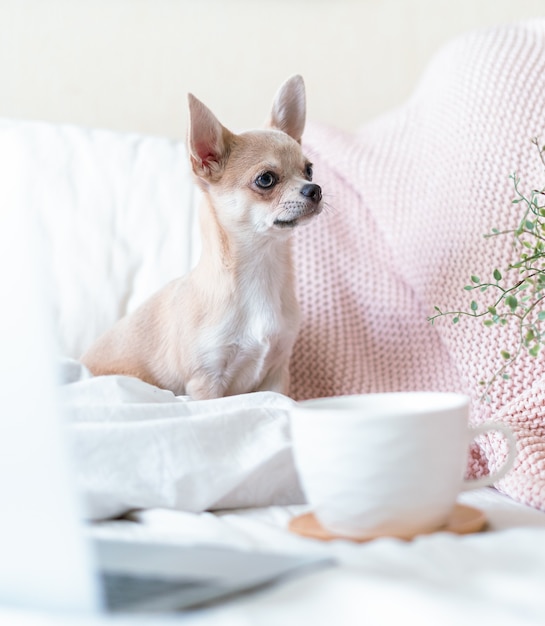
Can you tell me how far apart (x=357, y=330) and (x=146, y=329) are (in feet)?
1.25

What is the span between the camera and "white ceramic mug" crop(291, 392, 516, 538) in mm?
689

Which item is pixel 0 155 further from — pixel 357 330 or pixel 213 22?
pixel 213 22

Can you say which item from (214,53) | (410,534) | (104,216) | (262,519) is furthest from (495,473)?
(214,53)

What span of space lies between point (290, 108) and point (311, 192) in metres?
0.22

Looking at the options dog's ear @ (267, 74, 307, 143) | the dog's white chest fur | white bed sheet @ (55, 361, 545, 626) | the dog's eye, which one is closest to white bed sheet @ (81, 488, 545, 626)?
white bed sheet @ (55, 361, 545, 626)

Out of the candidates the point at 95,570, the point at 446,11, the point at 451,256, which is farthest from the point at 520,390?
the point at 446,11

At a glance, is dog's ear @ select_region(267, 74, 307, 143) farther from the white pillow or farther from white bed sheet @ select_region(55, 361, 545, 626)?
white bed sheet @ select_region(55, 361, 545, 626)

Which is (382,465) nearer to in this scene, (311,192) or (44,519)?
(44,519)

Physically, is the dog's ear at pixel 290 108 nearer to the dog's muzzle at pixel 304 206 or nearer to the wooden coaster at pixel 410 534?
the dog's muzzle at pixel 304 206

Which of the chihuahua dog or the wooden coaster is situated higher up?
the chihuahua dog

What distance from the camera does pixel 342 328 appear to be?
4.94 feet

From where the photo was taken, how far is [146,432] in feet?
2.94

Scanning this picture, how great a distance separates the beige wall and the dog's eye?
70 centimetres

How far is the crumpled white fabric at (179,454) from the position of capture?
2.87ft
